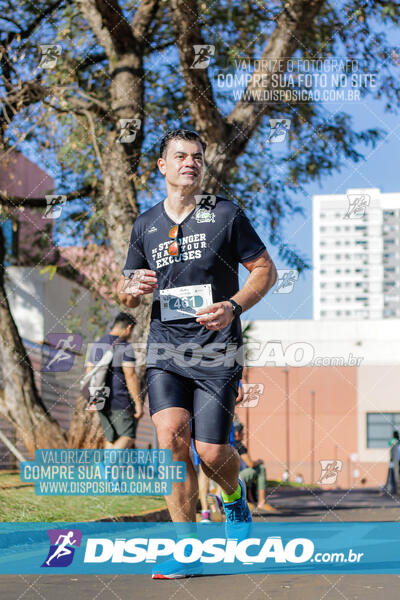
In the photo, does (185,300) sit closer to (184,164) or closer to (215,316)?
(215,316)

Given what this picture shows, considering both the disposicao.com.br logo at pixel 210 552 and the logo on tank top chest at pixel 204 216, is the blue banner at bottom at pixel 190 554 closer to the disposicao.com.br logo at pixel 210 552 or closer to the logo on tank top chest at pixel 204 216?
Answer: the disposicao.com.br logo at pixel 210 552

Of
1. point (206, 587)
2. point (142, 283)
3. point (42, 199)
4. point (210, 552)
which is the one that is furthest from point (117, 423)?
point (42, 199)

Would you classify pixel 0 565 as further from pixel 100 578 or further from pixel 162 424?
pixel 162 424

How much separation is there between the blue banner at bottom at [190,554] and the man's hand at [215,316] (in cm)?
99

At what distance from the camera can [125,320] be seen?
396 inches

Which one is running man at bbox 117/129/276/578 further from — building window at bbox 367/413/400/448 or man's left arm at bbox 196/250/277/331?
building window at bbox 367/413/400/448

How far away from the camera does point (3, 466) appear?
14.5 meters

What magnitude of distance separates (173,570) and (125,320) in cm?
579

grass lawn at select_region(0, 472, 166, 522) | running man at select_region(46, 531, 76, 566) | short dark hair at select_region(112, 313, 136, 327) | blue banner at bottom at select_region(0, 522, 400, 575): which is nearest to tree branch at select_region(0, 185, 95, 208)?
short dark hair at select_region(112, 313, 136, 327)

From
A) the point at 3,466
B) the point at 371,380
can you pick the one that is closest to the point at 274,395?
the point at 371,380

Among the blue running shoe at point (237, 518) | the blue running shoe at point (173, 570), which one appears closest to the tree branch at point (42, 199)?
the blue running shoe at point (237, 518)

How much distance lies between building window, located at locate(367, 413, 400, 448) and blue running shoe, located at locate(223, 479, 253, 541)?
49598 millimetres

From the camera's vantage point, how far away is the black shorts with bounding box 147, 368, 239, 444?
443 cm

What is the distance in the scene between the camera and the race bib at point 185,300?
446cm
